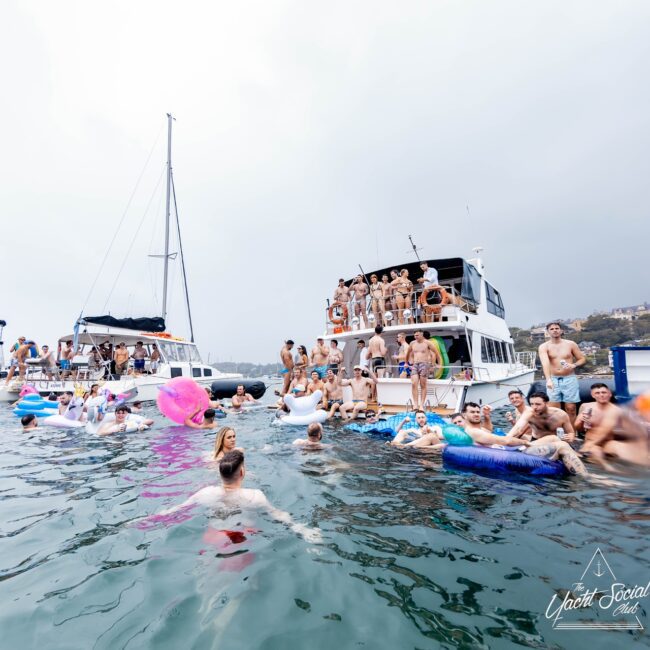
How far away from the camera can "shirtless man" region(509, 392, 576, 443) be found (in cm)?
623

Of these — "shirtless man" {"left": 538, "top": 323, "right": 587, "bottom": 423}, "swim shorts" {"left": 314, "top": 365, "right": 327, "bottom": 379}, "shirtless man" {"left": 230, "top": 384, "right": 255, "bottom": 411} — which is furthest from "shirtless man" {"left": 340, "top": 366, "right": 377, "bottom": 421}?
"shirtless man" {"left": 538, "top": 323, "right": 587, "bottom": 423}

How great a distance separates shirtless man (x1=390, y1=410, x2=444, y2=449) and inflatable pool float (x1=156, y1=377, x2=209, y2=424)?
5.47m

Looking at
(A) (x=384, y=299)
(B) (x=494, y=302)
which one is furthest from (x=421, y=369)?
(B) (x=494, y=302)

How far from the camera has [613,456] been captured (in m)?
5.72

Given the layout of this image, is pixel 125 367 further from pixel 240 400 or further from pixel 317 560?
pixel 317 560

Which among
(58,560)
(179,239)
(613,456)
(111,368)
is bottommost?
(613,456)

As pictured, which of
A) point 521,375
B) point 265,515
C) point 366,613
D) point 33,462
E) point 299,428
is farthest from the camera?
point 521,375

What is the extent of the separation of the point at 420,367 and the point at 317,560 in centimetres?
766

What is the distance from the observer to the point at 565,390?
24.5 feet

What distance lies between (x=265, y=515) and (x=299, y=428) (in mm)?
5729

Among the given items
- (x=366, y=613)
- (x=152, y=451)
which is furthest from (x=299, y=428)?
(x=366, y=613)

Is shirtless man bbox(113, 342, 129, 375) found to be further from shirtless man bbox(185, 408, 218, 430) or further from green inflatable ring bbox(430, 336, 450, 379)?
green inflatable ring bbox(430, 336, 450, 379)

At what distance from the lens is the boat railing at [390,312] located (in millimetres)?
11617

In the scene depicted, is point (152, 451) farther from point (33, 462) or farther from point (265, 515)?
point (265, 515)
